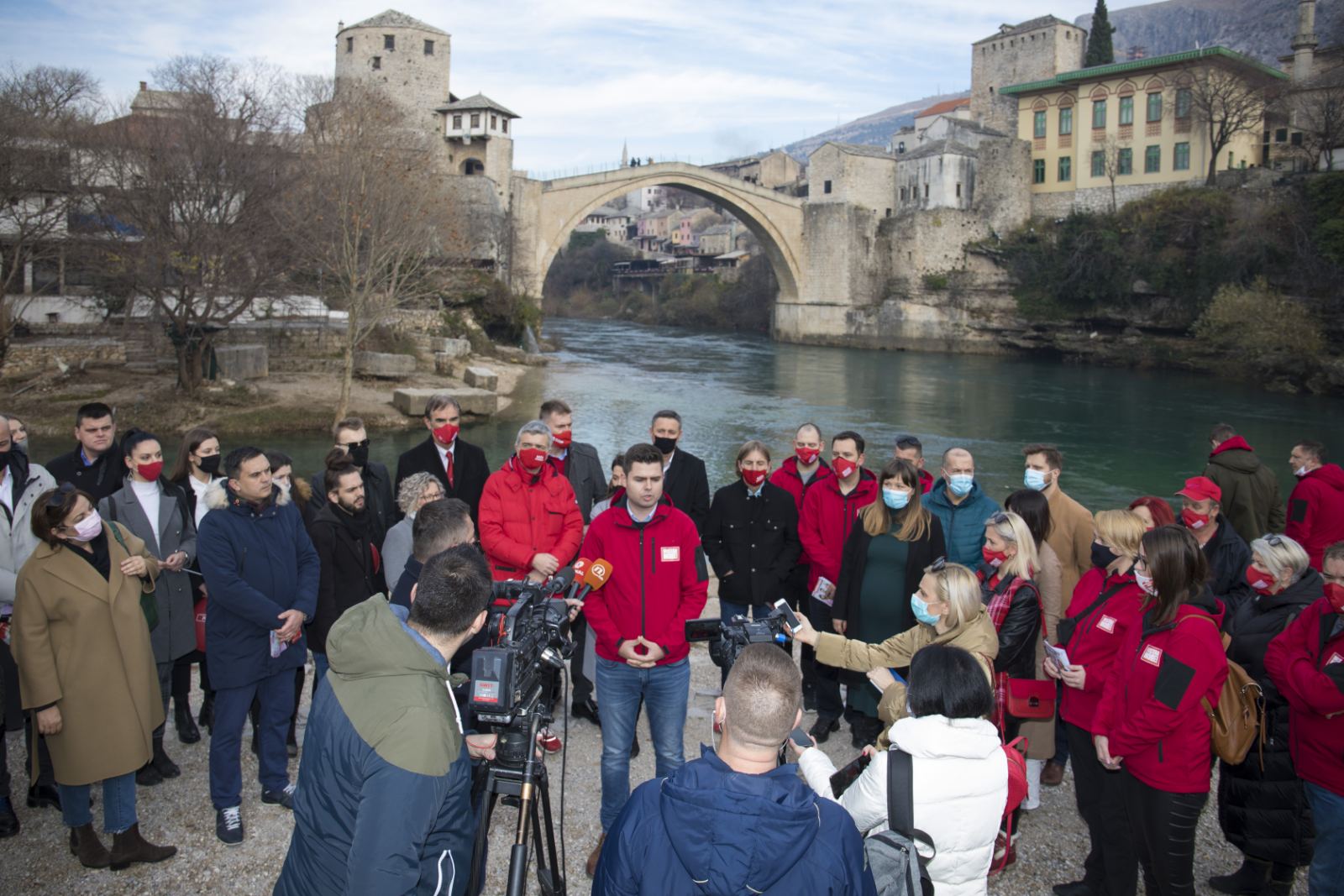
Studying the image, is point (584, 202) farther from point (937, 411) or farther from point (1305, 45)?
point (1305, 45)

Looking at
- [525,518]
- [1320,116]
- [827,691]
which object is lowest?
[827,691]

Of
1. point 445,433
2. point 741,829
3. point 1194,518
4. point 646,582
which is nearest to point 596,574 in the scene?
point 646,582

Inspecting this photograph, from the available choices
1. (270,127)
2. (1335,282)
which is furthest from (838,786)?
(1335,282)

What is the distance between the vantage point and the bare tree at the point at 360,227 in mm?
18078

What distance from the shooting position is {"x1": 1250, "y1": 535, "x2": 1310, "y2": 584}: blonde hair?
3342mm

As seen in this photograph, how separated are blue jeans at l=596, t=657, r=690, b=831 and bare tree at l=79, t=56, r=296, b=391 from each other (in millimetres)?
15039

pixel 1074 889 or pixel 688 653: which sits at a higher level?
pixel 688 653

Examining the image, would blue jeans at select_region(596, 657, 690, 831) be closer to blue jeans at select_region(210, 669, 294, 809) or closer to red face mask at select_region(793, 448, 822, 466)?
blue jeans at select_region(210, 669, 294, 809)

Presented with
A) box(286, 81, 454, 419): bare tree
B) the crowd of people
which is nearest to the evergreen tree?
box(286, 81, 454, 419): bare tree

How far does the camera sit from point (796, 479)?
17.1 feet

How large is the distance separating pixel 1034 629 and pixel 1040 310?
125ft

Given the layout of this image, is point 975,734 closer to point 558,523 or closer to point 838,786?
point 838,786

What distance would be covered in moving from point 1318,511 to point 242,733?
5.49 metres

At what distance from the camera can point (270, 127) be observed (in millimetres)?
18922
